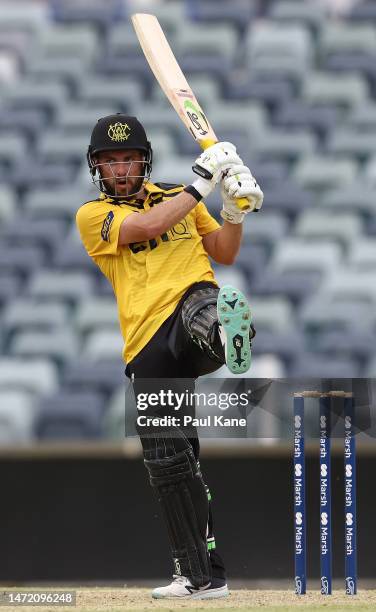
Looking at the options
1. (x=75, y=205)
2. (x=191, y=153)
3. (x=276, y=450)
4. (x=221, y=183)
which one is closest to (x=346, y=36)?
(x=191, y=153)

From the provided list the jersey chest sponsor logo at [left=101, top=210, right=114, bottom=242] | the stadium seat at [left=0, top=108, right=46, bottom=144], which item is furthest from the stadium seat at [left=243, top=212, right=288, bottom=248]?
the jersey chest sponsor logo at [left=101, top=210, right=114, bottom=242]

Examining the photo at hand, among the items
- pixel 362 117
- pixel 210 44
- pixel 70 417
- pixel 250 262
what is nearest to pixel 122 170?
pixel 70 417

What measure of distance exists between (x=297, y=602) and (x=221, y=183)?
3.86ft

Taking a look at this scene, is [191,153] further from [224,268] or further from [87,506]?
[87,506]

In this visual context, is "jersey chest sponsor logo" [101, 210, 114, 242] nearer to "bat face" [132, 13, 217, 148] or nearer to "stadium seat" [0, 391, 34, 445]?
"bat face" [132, 13, 217, 148]

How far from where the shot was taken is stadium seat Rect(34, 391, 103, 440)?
7.52m

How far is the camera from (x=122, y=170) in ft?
12.8

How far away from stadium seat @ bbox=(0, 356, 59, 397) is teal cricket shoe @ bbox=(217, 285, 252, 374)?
446 centimetres

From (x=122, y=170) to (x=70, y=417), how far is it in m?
3.78

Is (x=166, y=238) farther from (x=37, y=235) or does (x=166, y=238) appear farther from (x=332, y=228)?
(x=37, y=235)

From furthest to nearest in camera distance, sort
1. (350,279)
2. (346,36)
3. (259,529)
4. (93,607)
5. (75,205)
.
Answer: (346,36) < (75,205) < (350,279) < (259,529) < (93,607)

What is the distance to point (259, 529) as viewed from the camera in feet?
17.0

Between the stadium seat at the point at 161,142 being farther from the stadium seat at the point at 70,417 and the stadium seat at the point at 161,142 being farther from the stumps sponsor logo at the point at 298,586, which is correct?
the stumps sponsor logo at the point at 298,586

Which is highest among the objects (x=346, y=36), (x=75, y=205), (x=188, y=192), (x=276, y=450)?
(x=346, y=36)
